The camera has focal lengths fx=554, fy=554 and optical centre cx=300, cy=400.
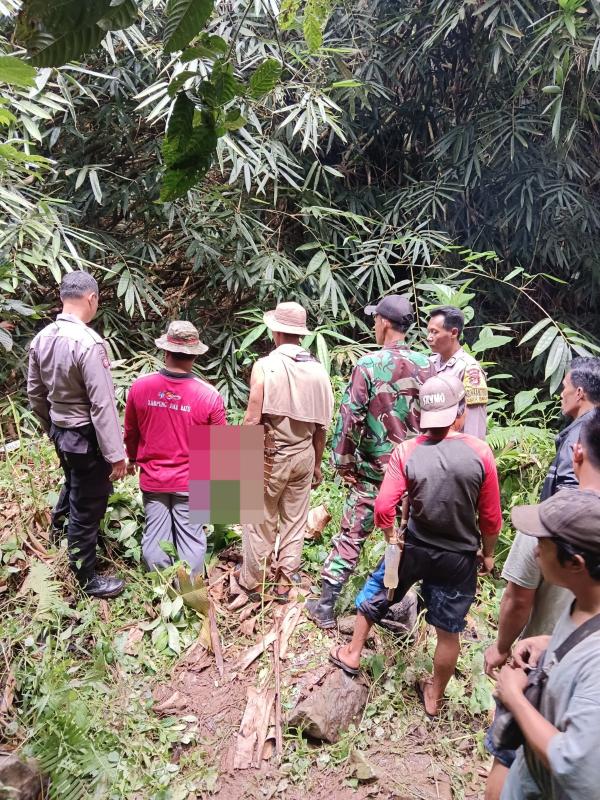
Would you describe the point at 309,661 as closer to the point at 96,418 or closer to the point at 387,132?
the point at 96,418

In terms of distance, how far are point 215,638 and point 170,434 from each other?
3.44 ft

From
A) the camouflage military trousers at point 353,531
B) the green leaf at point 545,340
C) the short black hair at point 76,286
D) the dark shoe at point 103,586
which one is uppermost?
the short black hair at point 76,286

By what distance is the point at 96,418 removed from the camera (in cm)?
262

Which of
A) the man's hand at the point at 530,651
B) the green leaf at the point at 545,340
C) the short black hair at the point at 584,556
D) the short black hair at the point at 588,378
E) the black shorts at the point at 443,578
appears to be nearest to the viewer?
the short black hair at the point at 584,556

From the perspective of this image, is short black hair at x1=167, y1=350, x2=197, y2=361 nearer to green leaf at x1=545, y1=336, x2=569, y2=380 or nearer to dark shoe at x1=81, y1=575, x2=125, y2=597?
dark shoe at x1=81, y1=575, x2=125, y2=597

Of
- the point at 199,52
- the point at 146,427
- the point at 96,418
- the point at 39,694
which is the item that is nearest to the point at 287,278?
the point at 146,427

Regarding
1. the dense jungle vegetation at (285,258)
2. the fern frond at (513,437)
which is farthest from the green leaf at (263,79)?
the fern frond at (513,437)

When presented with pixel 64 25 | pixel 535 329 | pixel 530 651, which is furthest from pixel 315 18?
pixel 535 329

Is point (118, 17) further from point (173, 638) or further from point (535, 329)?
point (535, 329)

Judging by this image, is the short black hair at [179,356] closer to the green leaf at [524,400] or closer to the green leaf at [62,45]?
the green leaf at [62,45]

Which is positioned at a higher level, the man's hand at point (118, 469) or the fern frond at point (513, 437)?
the man's hand at point (118, 469)

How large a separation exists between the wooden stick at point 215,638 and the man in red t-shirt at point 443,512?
2.62 ft

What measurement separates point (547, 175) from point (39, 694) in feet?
17.2

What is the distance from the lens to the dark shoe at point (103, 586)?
2.89 m
